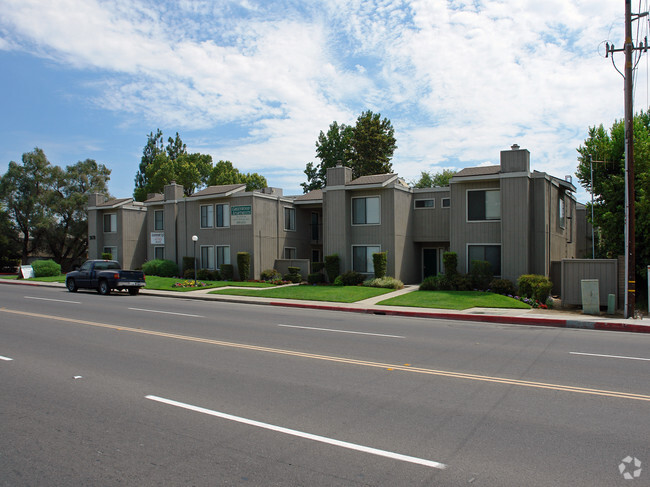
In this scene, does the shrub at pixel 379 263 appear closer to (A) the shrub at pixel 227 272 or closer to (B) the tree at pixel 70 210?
(A) the shrub at pixel 227 272

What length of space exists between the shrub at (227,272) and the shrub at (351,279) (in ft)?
27.0

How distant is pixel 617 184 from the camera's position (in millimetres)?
23594

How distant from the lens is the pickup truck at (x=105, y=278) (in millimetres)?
24703

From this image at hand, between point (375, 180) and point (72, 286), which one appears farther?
point (375, 180)

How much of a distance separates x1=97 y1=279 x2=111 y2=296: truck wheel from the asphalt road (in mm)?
13783

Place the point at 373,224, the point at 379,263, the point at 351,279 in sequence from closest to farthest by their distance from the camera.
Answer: the point at 379,263, the point at 351,279, the point at 373,224

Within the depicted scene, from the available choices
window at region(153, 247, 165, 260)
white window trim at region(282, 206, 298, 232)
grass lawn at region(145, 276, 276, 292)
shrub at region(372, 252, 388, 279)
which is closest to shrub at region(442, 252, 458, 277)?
shrub at region(372, 252, 388, 279)

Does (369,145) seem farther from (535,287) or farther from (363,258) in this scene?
(535,287)

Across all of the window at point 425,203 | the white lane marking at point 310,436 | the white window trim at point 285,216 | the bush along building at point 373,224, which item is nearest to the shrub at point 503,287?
the bush along building at point 373,224

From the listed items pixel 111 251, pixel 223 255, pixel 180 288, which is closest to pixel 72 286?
pixel 180 288

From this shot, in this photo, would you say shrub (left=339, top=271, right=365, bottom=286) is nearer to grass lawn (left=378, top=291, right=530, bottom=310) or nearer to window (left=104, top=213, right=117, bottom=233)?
grass lawn (left=378, top=291, right=530, bottom=310)

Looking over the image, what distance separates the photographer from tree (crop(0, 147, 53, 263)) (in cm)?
4734

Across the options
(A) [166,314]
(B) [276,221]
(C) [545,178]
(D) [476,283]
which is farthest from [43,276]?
(C) [545,178]

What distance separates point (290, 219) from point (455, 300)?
1725 cm
